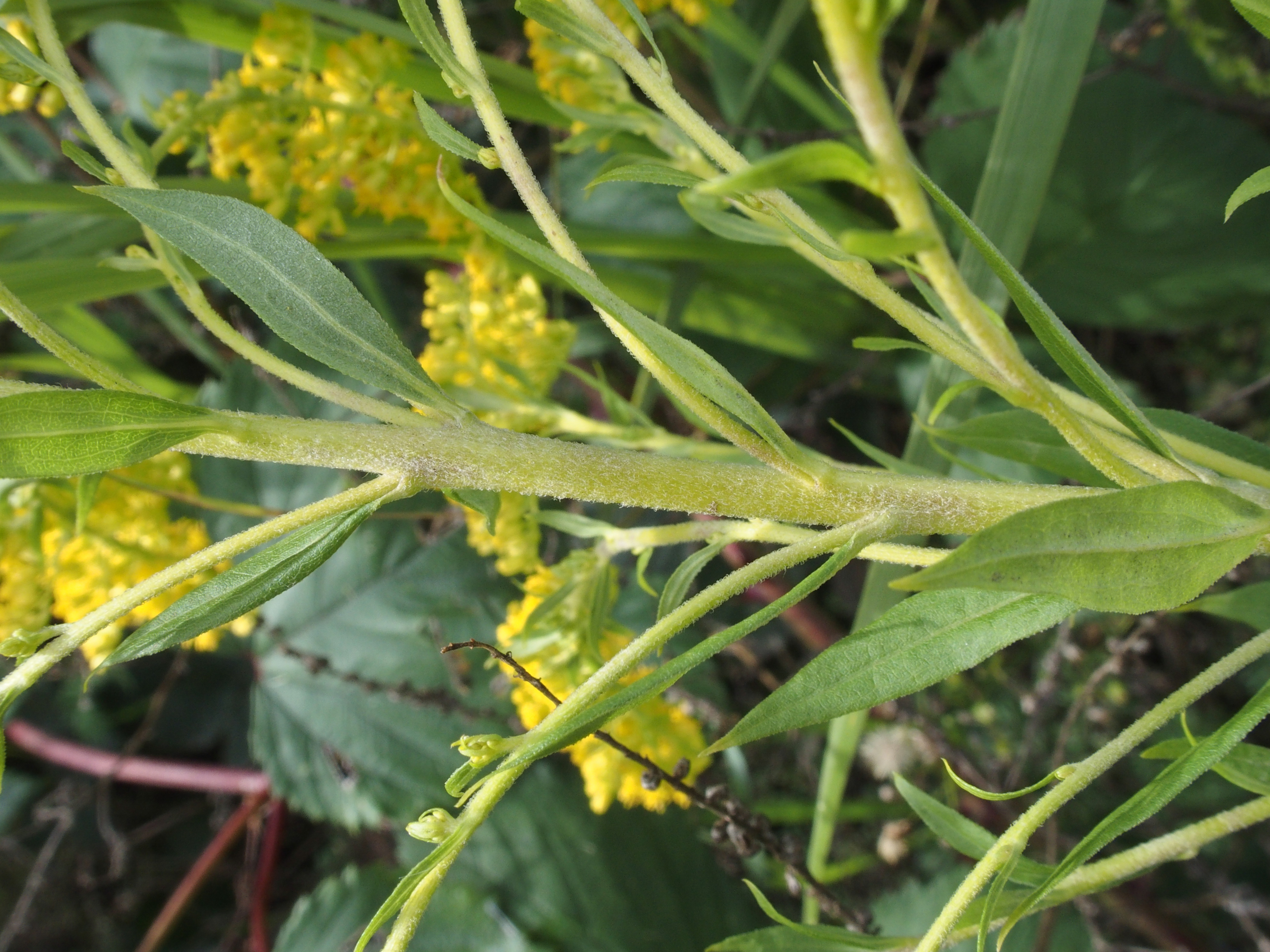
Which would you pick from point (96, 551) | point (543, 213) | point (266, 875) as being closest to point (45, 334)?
point (543, 213)

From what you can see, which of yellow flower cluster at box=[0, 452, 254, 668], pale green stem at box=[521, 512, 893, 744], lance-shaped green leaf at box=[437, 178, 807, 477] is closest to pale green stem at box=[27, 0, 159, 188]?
lance-shaped green leaf at box=[437, 178, 807, 477]

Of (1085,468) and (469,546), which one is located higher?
(1085,468)

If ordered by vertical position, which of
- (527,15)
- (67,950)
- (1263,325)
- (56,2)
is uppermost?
(527,15)

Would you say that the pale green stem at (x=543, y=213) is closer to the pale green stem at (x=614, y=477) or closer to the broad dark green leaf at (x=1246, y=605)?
the pale green stem at (x=614, y=477)

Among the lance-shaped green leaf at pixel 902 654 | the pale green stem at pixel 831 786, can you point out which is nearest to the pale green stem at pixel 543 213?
the lance-shaped green leaf at pixel 902 654

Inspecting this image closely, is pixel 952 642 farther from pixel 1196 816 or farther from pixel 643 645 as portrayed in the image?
pixel 1196 816

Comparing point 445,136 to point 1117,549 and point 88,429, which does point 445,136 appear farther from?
point 1117,549

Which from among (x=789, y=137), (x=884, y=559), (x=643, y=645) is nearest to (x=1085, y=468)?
(x=884, y=559)
